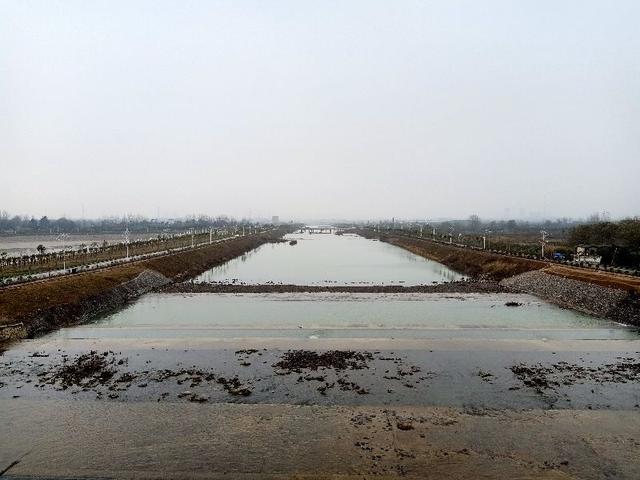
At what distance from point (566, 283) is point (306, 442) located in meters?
26.3

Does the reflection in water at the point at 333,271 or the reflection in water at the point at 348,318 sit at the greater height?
the reflection in water at the point at 333,271

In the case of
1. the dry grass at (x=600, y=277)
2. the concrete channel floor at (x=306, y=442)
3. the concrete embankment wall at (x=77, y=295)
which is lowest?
the concrete channel floor at (x=306, y=442)

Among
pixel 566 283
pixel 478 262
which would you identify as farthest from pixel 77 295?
pixel 478 262

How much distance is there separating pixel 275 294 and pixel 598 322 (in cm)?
1983

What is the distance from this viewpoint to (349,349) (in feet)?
62.4

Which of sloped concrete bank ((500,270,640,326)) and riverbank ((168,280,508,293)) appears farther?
riverbank ((168,280,508,293))

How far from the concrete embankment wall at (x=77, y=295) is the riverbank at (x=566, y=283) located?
26176 mm

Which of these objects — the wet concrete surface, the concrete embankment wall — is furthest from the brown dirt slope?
the concrete embankment wall

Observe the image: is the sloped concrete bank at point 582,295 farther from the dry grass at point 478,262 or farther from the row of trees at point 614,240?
the row of trees at point 614,240

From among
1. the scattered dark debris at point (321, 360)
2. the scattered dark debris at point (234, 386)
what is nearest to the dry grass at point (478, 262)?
the scattered dark debris at point (321, 360)

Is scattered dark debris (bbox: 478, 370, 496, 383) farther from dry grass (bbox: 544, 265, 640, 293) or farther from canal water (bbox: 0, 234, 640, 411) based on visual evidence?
dry grass (bbox: 544, 265, 640, 293)

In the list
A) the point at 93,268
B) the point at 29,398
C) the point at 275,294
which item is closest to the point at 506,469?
the point at 29,398

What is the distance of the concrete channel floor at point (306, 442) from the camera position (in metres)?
9.86

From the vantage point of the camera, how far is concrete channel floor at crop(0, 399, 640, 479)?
9.86 m
